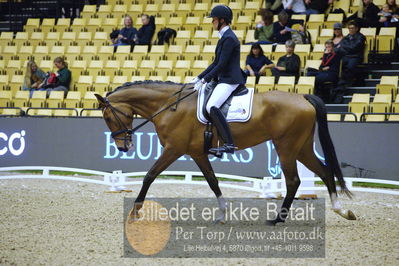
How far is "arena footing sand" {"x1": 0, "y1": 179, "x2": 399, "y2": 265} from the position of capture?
664 cm

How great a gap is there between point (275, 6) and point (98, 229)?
10.5m

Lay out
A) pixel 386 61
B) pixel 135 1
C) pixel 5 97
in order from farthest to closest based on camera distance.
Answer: pixel 135 1 → pixel 5 97 → pixel 386 61

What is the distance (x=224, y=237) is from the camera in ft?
25.4

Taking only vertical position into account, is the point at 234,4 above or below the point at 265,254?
above

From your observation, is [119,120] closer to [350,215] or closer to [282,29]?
[350,215]

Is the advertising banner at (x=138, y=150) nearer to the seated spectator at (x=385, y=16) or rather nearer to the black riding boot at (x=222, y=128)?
the seated spectator at (x=385, y=16)

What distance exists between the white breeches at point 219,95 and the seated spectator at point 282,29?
293 inches

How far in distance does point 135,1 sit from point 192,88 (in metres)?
11.4

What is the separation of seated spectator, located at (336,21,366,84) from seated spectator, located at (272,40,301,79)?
3.13ft

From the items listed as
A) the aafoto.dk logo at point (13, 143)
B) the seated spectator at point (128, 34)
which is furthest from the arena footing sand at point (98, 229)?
the seated spectator at point (128, 34)

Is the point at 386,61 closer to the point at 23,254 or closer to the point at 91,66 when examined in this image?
the point at 91,66

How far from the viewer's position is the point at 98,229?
8.30m

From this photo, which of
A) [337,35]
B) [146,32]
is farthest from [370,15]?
[146,32]

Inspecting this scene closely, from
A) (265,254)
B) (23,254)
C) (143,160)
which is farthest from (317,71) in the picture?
(23,254)
